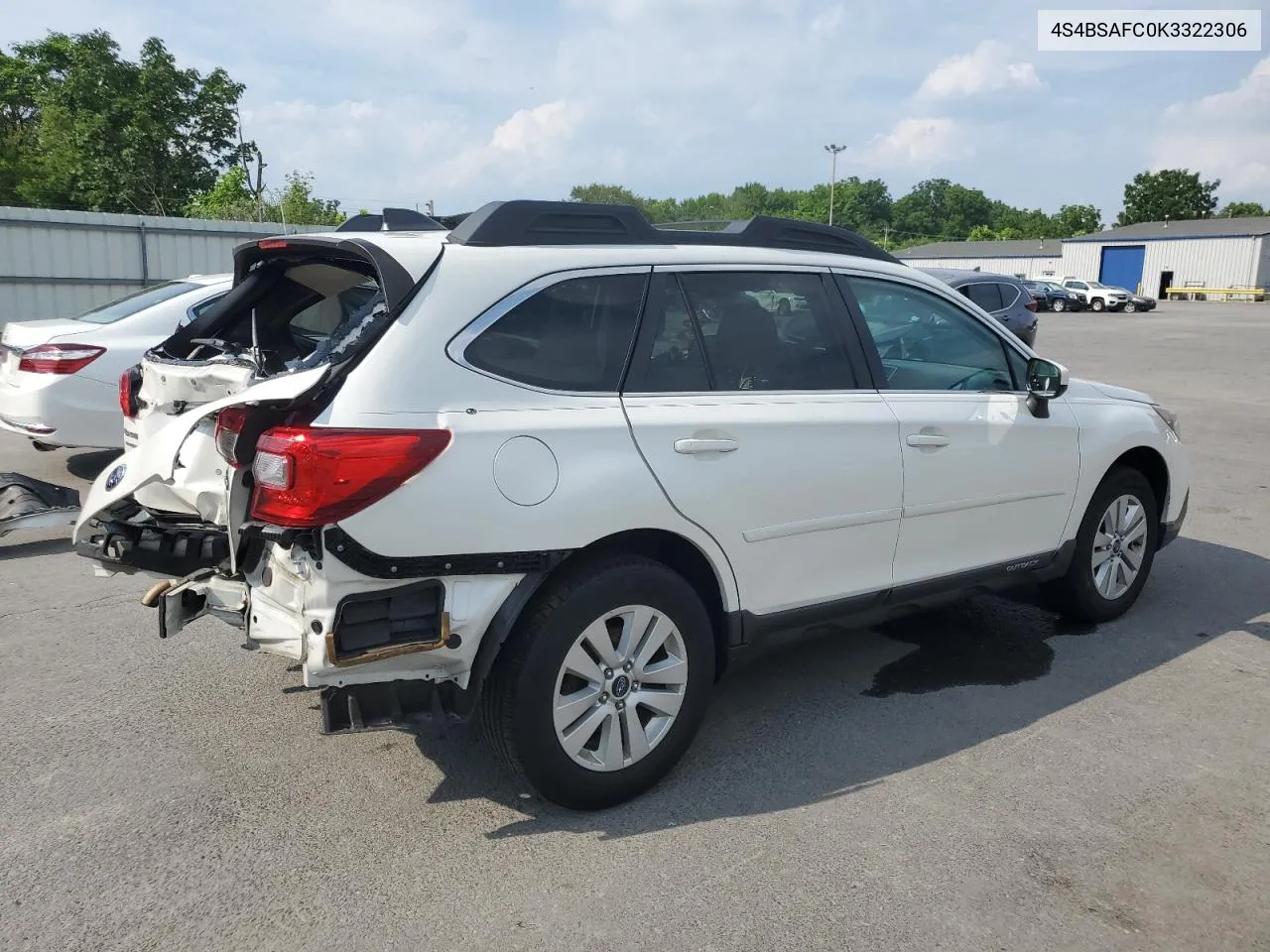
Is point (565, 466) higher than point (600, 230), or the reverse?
point (600, 230)

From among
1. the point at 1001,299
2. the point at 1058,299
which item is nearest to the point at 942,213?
the point at 1058,299

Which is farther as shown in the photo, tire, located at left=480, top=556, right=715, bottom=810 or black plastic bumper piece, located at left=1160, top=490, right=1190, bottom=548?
black plastic bumper piece, located at left=1160, top=490, right=1190, bottom=548

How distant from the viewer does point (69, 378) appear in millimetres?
7270

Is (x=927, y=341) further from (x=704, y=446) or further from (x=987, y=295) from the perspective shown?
(x=987, y=295)

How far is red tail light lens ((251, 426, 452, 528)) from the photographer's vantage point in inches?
108

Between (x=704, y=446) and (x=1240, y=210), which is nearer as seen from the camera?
(x=704, y=446)

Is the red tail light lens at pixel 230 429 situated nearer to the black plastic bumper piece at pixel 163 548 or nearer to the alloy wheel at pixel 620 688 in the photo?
the black plastic bumper piece at pixel 163 548

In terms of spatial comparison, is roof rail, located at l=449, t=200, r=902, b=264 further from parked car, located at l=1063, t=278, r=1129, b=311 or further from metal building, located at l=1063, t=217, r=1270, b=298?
metal building, located at l=1063, t=217, r=1270, b=298

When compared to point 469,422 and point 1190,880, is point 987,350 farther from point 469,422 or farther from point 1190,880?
point 469,422

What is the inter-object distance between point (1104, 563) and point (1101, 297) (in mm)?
46636

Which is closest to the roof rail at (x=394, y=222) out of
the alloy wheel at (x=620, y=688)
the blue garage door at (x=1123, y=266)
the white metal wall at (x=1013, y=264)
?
the alloy wheel at (x=620, y=688)

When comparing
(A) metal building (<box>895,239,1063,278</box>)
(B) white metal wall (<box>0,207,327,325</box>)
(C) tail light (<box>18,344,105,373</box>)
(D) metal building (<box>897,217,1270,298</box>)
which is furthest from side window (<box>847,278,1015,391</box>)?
(A) metal building (<box>895,239,1063,278</box>)

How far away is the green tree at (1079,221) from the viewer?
390 ft

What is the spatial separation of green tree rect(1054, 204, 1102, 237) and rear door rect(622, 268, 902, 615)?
126966 millimetres
